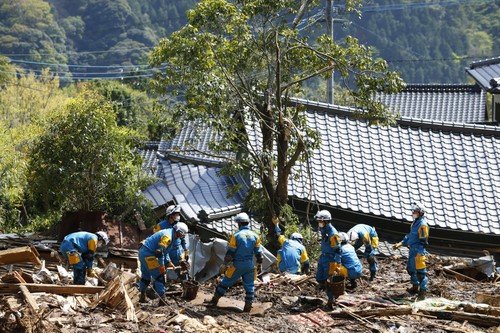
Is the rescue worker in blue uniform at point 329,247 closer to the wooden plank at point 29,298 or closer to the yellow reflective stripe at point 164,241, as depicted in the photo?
the yellow reflective stripe at point 164,241

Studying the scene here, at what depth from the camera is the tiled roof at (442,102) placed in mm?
38531

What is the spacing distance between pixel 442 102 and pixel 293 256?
85.5 feet

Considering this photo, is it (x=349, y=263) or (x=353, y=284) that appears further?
(x=353, y=284)

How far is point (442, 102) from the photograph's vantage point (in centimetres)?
3981

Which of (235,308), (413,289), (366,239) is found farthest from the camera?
(366,239)

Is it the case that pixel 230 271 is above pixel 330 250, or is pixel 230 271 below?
below

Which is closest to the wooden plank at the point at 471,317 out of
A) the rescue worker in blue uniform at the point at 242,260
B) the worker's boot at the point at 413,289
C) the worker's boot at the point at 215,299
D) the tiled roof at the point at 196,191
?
the worker's boot at the point at 413,289

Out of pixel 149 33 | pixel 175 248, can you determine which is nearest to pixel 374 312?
pixel 175 248

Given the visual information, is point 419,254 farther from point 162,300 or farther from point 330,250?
point 162,300

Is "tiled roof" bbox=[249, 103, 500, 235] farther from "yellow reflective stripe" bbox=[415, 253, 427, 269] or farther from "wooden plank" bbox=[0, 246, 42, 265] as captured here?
"wooden plank" bbox=[0, 246, 42, 265]

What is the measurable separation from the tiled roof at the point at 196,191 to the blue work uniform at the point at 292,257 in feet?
12.6

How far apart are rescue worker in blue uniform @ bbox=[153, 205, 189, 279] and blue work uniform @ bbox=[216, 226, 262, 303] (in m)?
1.67

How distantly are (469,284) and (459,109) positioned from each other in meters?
24.4

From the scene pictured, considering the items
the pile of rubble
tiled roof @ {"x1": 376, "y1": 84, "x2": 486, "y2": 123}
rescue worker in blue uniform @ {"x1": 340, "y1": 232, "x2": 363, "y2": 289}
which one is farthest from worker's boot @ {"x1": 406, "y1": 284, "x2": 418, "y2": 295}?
→ tiled roof @ {"x1": 376, "y1": 84, "x2": 486, "y2": 123}
